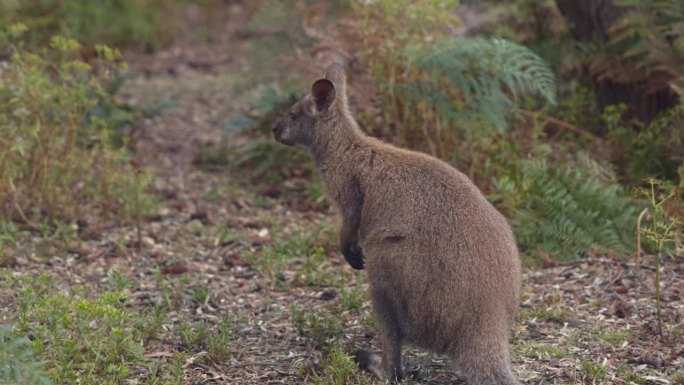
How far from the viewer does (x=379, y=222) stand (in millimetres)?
4965

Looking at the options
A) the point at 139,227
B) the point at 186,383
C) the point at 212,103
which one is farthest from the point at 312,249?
the point at 212,103

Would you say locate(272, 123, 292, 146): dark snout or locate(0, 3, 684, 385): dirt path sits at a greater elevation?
locate(272, 123, 292, 146): dark snout

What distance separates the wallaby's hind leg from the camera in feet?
15.6

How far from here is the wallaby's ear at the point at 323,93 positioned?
18.2 ft

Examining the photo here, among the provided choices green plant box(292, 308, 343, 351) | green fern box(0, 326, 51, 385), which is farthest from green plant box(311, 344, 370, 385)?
green fern box(0, 326, 51, 385)

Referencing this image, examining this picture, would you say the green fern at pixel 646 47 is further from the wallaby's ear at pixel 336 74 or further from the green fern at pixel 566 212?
the wallaby's ear at pixel 336 74

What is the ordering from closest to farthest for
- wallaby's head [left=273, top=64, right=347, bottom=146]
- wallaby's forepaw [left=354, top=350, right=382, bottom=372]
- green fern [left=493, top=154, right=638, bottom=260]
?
wallaby's forepaw [left=354, top=350, right=382, bottom=372] < wallaby's head [left=273, top=64, right=347, bottom=146] < green fern [left=493, top=154, right=638, bottom=260]

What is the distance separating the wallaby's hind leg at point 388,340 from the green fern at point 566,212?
1933mm

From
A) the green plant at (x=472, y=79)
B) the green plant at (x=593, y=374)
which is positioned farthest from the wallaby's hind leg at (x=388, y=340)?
the green plant at (x=472, y=79)

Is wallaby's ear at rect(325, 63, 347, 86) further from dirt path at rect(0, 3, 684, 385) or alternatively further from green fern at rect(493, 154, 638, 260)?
green fern at rect(493, 154, 638, 260)

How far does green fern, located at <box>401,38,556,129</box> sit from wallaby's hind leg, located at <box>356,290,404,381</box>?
2.53m

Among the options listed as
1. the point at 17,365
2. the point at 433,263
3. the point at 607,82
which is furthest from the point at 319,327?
the point at 607,82

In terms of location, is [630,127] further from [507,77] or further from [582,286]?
[582,286]

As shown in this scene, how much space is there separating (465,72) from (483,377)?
321 centimetres
